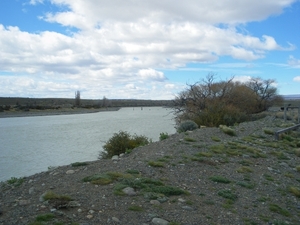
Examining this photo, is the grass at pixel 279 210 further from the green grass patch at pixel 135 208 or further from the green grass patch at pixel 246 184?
the green grass patch at pixel 135 208

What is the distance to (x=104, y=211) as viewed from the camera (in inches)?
236

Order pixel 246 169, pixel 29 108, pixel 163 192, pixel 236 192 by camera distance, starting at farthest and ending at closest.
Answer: pixel 29 108 < pixel 246 169 < pixel 236 192 < pixel 163 192

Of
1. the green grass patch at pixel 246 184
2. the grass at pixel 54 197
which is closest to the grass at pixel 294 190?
the green grass patch at pixel 246 184

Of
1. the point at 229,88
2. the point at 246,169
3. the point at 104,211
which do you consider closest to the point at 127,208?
the point at 104,211

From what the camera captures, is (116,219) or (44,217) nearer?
(44,217)

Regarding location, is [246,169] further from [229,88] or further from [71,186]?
[229,88]

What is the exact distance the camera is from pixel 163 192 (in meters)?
7.23

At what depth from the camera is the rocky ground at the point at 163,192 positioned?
594 cm

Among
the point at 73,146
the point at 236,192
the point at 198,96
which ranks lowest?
the point at 73,146

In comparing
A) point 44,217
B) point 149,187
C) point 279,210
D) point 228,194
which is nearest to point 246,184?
point 228,194

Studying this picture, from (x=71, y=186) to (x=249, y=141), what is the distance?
991 cm

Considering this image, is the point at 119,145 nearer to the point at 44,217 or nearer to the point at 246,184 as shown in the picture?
the point at 246,184

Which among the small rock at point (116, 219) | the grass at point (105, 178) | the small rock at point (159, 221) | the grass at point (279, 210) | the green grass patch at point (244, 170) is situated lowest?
the grass at point (279, 210)

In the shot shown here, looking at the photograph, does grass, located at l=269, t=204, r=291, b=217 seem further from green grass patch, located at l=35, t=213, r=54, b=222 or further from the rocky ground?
green grass patch, located at l=35, t=213, r=54, b=222
